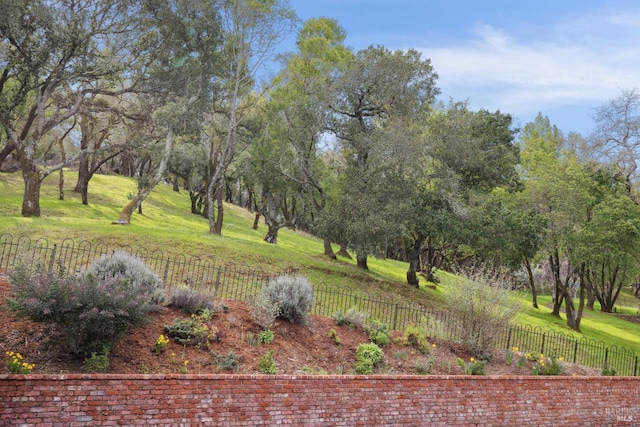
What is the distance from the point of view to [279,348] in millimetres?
10711

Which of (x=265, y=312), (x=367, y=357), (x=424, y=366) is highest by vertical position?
(x=265, y=312)

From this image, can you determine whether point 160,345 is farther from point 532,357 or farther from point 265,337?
point 532,357

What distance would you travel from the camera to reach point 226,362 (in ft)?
30.5

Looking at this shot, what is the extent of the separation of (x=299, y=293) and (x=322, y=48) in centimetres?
1907

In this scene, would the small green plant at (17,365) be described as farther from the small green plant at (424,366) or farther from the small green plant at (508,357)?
the small green plant at (508,357)

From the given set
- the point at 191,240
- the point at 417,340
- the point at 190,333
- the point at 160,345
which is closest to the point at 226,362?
the point at 190,333

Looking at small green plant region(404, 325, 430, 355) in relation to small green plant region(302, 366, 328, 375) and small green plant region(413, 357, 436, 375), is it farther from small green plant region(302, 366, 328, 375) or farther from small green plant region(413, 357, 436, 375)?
small green plant region(302, 366, 328, 375)

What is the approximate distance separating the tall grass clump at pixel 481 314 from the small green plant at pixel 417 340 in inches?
66.3

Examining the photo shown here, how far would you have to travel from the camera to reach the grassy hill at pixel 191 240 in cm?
2080

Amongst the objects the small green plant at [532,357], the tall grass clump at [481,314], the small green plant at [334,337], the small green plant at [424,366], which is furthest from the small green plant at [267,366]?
the small green plant at [532,357]

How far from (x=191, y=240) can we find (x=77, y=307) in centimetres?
1456

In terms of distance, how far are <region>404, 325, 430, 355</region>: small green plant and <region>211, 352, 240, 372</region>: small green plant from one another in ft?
17.1

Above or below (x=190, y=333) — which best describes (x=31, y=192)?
above

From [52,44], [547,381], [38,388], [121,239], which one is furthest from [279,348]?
[52,44]
